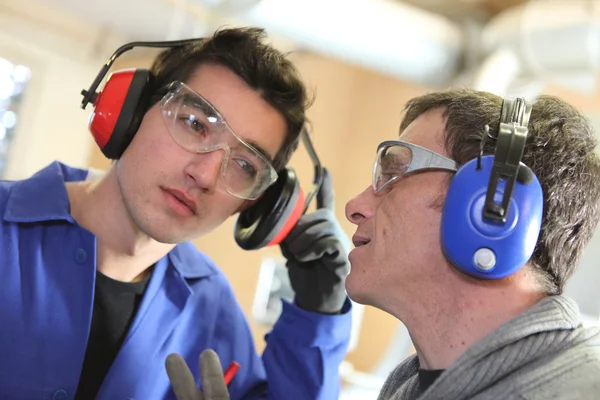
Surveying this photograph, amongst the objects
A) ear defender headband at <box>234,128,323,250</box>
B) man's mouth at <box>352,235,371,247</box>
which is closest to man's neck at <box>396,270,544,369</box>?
man's mouth at <box>352,235,371,247</box>

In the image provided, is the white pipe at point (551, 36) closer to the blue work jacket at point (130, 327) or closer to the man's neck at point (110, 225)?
the blue work jacket at point (130, 327)

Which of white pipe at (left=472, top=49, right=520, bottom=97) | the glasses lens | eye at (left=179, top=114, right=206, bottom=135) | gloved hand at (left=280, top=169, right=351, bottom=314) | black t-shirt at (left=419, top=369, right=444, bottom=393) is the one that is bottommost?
gloved hand at (left=280, top=169, right=351, bottom=314)

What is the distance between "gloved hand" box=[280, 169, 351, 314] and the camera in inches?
66.8

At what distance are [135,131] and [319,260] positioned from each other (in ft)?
2.07

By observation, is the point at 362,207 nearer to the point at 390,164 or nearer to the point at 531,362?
the point at 390,164

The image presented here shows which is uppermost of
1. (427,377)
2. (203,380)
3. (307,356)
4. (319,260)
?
(427,377)

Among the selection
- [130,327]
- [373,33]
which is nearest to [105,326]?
[130,327]

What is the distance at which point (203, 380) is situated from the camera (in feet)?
4.22

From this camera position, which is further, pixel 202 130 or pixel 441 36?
pixel 441 36

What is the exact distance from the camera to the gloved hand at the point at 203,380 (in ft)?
4.14

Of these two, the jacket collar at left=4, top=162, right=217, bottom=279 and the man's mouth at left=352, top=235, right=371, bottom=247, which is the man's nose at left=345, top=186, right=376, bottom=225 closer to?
the man's mouth at left=352, top=235, right=371, bottom=247

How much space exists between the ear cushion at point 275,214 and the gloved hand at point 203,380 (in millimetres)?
408

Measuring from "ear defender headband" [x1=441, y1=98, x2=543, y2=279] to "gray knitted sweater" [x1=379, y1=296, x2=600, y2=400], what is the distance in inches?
3.8

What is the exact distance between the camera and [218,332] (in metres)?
1.76
